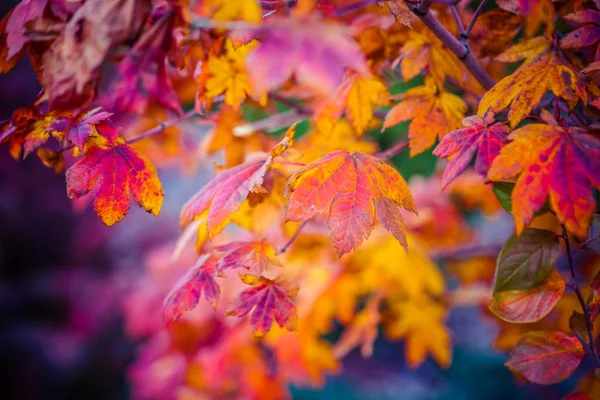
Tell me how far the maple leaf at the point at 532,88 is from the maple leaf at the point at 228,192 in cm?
40

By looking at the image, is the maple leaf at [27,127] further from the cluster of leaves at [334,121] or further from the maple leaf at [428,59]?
the maple leaf at [428,59]

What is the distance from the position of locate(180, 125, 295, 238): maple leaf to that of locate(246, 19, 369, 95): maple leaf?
289mm

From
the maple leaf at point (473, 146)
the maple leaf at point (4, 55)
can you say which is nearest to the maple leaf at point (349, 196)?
the maple leaf at point (473, 146)

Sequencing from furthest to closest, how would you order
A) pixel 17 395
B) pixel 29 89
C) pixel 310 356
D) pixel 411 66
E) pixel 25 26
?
pixel 17 395 → pixel 29 89 → pixel 310 356 → pixel 411 66 → pixel 25 26

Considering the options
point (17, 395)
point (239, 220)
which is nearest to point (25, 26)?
point (239, 220)

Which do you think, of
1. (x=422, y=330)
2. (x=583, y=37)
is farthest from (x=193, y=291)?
(x=422, y=330)

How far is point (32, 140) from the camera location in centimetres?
81

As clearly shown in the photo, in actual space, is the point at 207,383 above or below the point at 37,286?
above

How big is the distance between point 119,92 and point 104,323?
8.10 ft

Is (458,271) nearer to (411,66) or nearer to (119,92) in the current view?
(411,66)

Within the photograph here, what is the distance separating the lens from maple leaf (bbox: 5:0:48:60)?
77 cm

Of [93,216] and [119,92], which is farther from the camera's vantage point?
[93,216]

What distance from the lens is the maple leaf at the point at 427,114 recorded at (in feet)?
3.07

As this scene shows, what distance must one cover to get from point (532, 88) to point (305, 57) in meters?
0.48
